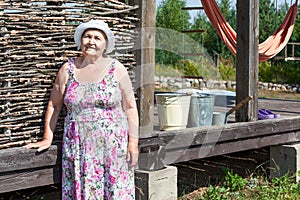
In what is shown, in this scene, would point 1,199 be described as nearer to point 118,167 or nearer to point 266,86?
point 118,167

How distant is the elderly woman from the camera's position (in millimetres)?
3199

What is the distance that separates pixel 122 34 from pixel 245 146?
1.64 m

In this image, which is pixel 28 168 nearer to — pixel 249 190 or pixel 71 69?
pixel 71 69

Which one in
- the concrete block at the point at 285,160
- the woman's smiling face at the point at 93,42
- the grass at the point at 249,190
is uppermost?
the woman's smiling face at the point at 93,42

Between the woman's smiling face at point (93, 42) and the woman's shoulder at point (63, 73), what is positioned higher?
the woman's smiling face at point (93, 42)

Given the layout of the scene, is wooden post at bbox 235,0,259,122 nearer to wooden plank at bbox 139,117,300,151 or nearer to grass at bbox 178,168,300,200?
wooden plank at bbox 139,117,300,151

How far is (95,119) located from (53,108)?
290 millimetres

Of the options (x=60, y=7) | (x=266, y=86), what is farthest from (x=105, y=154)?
(x=266, y=86)

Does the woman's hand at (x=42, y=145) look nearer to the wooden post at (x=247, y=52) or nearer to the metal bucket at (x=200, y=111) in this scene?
the metal bucket at (x=200, y=111)

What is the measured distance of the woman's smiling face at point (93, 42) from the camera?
3.20 meters

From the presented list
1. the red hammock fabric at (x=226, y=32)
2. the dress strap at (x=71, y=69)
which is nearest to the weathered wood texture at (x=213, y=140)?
the dress strap at (x=71, y=69)

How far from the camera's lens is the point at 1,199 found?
420cm

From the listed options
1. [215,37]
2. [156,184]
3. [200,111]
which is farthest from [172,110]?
[215,37]

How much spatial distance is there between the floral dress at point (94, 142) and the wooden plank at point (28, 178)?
199 millimetres
